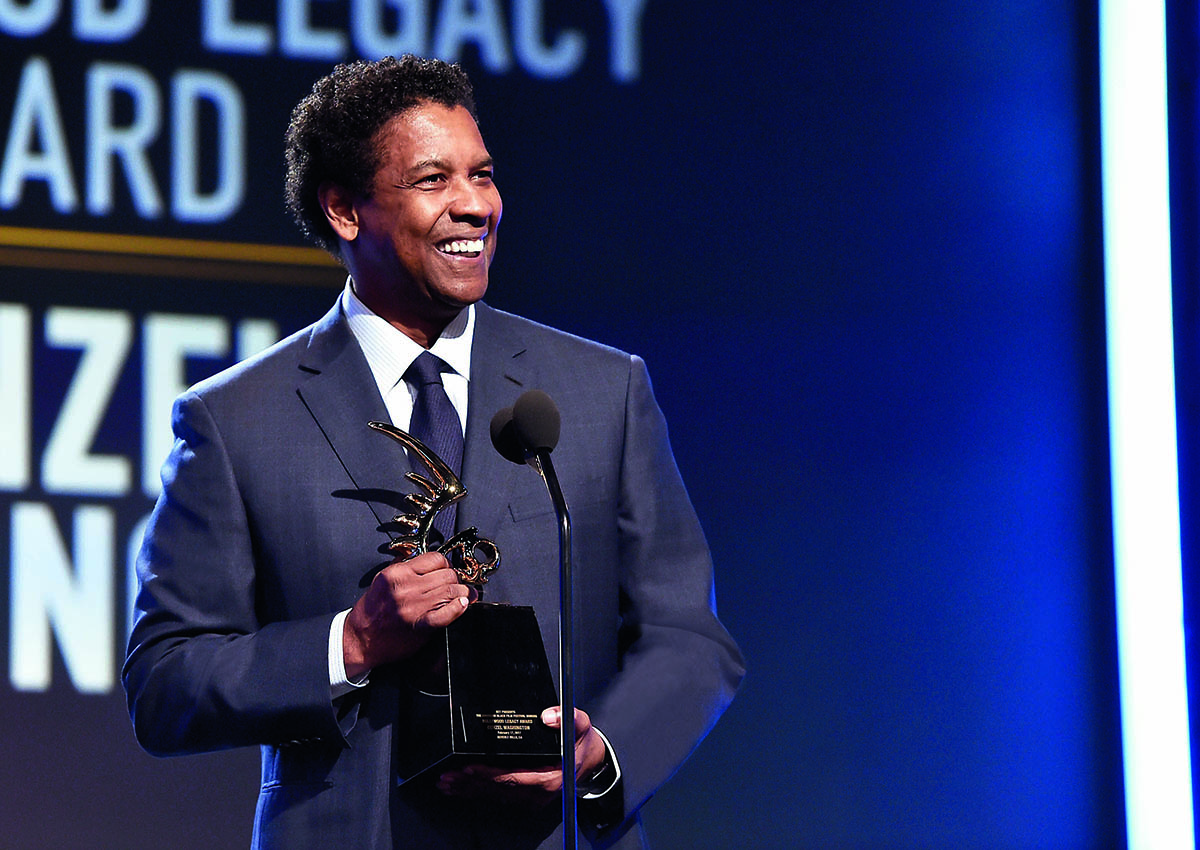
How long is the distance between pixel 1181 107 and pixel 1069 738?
1.52 m

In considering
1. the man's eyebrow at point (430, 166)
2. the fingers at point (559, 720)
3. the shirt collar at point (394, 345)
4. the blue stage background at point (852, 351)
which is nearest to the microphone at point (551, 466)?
the fingers at point (559, 720)

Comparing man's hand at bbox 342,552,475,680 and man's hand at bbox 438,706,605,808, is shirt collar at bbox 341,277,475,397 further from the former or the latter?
man's hand at bbox 438,706,605,808

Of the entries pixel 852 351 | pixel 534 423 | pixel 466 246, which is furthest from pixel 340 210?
pixel 852 351

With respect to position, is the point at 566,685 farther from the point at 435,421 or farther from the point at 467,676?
the point at 435,421

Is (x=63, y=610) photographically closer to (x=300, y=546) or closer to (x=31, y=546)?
(x=31, y=546)

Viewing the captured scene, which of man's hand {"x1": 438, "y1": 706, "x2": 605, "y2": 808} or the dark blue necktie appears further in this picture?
the dark blue necktie

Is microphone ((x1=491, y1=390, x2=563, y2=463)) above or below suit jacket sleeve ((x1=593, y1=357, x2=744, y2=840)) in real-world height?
above

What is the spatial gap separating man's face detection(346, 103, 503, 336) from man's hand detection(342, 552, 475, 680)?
449 millimetres

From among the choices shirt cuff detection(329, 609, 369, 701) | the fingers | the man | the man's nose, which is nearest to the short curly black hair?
the man

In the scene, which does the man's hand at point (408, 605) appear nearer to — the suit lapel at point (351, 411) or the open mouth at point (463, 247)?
the suit lapel at point (351, 411)

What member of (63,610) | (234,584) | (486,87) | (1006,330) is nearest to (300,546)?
(234,584)

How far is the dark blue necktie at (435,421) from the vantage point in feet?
6.13

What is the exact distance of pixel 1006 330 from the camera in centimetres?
386

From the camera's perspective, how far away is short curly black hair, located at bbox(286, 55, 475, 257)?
209cm
